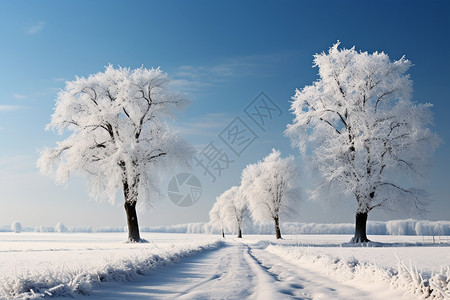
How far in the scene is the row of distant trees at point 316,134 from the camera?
79.0 ft

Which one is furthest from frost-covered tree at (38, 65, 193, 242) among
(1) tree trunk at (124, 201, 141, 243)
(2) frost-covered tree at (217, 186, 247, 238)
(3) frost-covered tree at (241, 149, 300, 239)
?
(2) frost-covered tree at (217, 186, 247, 238)

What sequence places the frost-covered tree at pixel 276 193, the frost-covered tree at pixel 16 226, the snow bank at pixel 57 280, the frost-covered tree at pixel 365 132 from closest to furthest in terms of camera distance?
the snow bank at pixel 57 280
the frost-covered tree at pixel 365 132
the frost-covered tree at pixel 276 193
the frost-covered tree at pixel 16 226

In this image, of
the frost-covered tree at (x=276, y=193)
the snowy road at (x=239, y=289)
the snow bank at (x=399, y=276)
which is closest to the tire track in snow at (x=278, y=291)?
the snowy road at (x=239, y=289)

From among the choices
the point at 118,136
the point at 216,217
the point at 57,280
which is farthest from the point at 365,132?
the point at 216,217

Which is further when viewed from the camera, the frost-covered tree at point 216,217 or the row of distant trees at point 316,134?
the frost-covered tree at point 216,217

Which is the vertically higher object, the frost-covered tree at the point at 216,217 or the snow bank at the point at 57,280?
the snow bank at the point at 57,280

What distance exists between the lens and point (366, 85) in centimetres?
2525

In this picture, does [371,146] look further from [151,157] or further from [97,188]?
[97,188]

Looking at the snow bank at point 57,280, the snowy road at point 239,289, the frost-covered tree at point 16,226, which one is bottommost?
the frost-covered tree at point 16,226

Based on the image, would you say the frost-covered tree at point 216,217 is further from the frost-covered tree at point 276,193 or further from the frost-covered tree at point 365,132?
the frost-covered tree at point 365,132

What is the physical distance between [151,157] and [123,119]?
3449 millimetres

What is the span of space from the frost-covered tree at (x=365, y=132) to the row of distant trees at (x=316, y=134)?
0.07 meters

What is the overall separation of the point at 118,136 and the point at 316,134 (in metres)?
14.2

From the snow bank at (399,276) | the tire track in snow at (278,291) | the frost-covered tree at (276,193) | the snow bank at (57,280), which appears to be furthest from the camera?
the frost-covered tree at (276,193)
